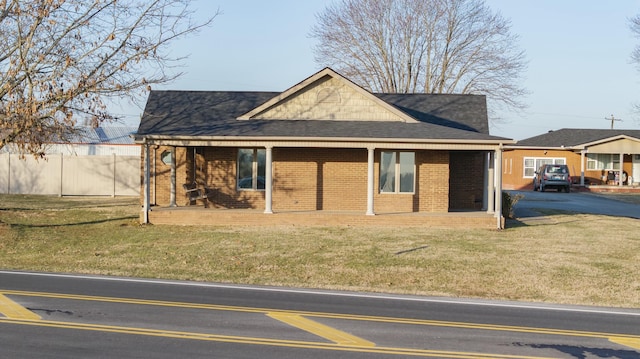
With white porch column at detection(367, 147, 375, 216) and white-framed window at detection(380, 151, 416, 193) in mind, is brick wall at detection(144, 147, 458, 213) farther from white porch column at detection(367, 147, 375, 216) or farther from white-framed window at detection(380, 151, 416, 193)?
white porch column at detection(367, 147, 375, 216)

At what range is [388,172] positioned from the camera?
24453 mm

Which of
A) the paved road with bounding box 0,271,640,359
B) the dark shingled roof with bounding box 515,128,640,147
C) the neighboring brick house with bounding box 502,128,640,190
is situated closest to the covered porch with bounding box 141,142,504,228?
the paved road with bounding box 0,271,640,359

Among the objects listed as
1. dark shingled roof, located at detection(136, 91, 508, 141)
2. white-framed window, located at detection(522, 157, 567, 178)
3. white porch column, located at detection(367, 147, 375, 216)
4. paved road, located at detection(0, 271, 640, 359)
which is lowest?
paved road, located at detection(0, 271, 640, 359)

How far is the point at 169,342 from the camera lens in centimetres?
844

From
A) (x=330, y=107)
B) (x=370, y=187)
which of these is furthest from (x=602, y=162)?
(x=370, y=187)

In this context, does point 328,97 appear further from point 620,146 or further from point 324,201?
point 620,146

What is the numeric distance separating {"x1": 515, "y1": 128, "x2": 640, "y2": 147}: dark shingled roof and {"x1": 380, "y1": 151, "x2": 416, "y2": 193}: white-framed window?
30.0m

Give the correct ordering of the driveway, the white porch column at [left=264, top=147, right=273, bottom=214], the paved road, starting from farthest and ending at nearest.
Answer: the driveway, the white porch column at [left=264, top=147, right=273, bottom=214], the paved road

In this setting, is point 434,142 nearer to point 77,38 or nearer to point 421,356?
point 77,38

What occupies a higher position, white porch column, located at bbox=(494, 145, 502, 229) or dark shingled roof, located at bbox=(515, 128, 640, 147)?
dark shingled roof, located at bbox=(515, 128, 640, 147)

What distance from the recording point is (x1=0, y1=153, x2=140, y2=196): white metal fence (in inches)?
1406

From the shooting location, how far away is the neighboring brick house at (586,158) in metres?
49.5

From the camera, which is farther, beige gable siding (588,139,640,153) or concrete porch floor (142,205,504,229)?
beige gable siding (588,139,640,153)

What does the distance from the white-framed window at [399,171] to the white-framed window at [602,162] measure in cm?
3206
